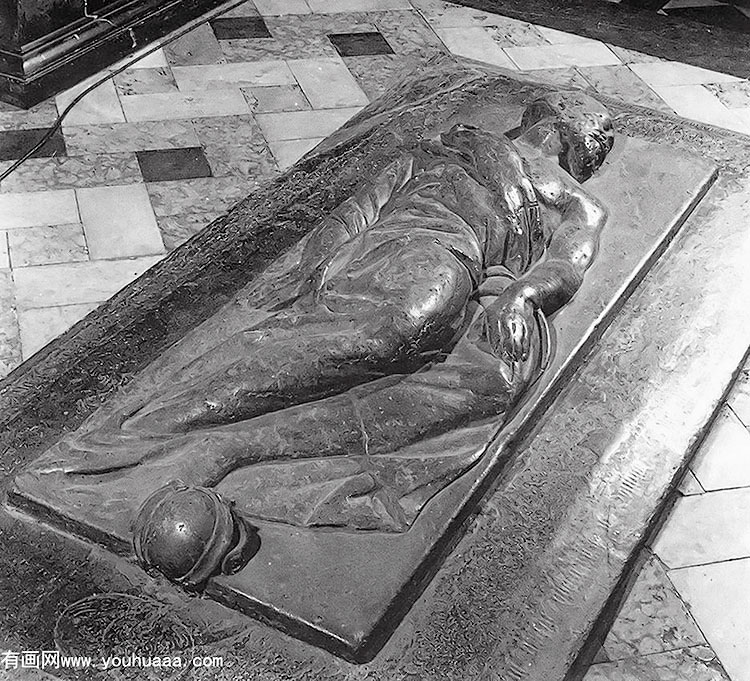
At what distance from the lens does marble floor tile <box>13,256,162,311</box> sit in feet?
9.00

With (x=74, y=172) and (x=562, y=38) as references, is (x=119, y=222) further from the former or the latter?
(x=562, y=38)

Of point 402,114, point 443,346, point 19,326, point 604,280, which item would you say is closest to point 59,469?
point 443,346

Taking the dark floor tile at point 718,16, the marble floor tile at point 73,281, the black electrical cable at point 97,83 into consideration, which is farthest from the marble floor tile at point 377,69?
the dark floor tile at point 718,16

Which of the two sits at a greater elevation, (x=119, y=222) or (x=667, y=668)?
(x=667, y=668)

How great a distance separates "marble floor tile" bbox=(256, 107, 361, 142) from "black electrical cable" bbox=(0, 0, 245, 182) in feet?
1.95

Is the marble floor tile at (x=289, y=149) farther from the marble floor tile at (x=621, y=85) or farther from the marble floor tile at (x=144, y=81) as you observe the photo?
the marble floor tile at (x=621, y=85)

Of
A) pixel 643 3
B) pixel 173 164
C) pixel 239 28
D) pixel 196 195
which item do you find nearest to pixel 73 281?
pixel 196 195

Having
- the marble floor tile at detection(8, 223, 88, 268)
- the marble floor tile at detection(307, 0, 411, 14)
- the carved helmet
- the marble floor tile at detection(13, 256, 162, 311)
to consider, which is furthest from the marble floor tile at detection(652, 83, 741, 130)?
the carved helmet

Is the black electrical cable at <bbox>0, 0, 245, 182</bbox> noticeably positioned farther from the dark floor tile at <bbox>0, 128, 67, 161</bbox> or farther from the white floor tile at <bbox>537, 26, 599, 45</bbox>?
the white floor tile at <bbox>537, 26, 599, 45</bbox>

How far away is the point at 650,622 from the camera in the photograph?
6.59 feet

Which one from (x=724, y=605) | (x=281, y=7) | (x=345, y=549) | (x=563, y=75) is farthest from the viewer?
(x=281, y=7)

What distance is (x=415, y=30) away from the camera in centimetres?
443

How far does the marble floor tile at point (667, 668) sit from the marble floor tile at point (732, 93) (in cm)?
264

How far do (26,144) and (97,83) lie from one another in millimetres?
475
